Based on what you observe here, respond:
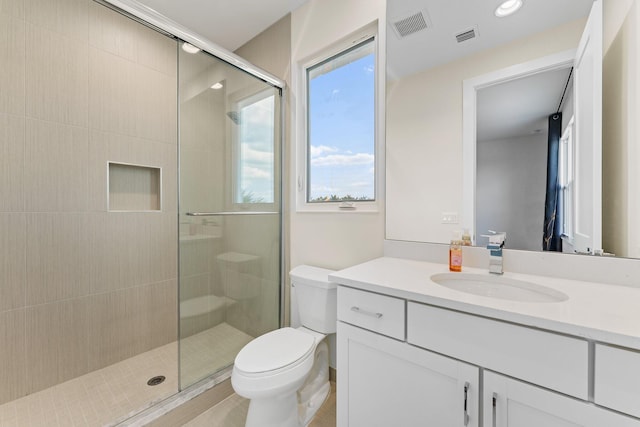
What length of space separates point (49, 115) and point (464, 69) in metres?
2.39

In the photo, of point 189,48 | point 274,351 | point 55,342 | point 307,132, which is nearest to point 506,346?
point 274,351

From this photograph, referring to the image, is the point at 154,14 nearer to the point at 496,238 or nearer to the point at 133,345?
the point at 496,238

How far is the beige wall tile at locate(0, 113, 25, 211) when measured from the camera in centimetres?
147

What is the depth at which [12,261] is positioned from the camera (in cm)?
151

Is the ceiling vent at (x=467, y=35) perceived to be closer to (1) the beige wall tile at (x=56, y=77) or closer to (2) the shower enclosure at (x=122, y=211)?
(2) the shower enclosure at (x=122, y=211)

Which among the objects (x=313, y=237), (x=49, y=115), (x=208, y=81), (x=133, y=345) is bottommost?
(x=133, y=345)

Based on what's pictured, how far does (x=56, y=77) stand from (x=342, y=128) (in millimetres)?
1833

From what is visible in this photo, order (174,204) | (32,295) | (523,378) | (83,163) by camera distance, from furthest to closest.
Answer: (174,204) < (83,163) < (32,295) < (523,378)

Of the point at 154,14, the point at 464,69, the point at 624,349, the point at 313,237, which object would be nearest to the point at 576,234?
the point at 624,349

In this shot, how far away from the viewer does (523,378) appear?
26.8 inches

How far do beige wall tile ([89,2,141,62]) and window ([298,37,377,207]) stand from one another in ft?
4.38

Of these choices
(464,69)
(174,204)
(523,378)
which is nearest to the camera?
(523,378)

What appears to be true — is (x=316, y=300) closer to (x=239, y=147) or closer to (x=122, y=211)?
(x=239, y=147)

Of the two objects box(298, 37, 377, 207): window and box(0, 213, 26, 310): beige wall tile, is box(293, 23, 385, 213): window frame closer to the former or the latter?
box(298, 37, 377, 207): window
